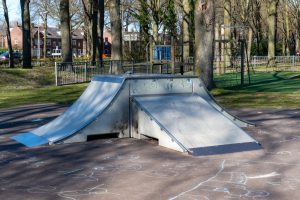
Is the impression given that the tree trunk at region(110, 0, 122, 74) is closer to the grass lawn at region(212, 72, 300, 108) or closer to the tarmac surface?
the grass lawn at region(212, 72, 300, 108)

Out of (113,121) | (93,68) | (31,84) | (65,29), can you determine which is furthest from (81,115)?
(65,29)

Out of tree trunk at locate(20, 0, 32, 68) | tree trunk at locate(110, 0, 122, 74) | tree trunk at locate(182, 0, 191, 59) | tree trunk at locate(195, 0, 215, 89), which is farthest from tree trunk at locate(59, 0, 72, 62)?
tree trunk at locate(195, 0, 215, 89)

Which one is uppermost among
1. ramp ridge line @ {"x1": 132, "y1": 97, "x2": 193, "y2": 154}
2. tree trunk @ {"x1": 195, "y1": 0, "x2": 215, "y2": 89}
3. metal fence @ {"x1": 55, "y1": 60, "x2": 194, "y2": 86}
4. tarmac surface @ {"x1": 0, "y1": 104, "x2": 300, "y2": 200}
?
tree trunk @ {"x1": 195, "y1": 0, "x2": 215, "y2": 89}

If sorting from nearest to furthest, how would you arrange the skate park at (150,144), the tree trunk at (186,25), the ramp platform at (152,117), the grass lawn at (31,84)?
the skate park at (150,144) → the ramp platform at (152,117) → the grass lawn at (31,84) → the tree trunk at (186,25)

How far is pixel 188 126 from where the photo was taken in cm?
975

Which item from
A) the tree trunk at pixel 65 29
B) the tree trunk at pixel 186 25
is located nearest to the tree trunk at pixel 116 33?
the tree trunk at pixel 65 29

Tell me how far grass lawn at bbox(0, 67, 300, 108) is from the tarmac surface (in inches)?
274

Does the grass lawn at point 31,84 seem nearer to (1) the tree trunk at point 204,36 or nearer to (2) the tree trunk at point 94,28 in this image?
(2) the tree trunk at point 94,28

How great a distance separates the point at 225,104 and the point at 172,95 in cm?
647

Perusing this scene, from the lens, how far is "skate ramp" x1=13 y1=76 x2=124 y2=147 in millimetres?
10375

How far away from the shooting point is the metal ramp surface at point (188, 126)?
9258 mm

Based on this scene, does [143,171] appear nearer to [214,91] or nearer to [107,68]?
[214,91]

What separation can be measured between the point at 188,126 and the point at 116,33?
21.5m

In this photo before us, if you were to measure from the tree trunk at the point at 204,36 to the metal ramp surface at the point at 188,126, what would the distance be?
9.51 meters
